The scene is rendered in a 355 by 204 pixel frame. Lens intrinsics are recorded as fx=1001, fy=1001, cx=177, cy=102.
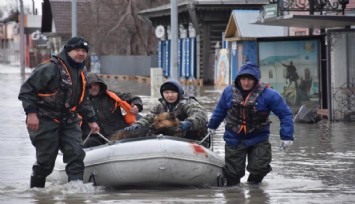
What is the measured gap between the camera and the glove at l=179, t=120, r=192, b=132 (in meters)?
11.3

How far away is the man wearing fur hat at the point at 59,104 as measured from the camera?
10.2 meters

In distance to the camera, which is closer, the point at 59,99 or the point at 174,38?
the point at 59,99

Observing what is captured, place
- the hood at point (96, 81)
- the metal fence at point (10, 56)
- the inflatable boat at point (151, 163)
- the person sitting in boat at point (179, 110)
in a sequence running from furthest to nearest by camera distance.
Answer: the metal fence at point (10, 56) → the hood at point (96, 81) → the person sitting in boat at point (179, 110) → the inflatable boat at point (151, 163)

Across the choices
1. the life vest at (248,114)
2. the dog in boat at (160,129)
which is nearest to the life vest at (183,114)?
the dog in boat at (160,129)

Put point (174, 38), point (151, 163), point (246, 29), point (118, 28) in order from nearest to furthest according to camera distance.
→ 1. point (151, 163)
2. point (174, 38)
3. point (246, 29)
4. point (118, 28)

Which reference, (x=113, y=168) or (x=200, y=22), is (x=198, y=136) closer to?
(x=113, y=168)

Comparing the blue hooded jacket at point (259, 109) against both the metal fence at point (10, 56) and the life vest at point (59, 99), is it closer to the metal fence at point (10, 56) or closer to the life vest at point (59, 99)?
the life vest at point (59, 99)

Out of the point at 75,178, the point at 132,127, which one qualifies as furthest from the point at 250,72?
the point at 75,178

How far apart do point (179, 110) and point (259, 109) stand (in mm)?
1062

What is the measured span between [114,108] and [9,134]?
755 cm

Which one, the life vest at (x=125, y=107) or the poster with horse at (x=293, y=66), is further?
the poster with horse at (x=293, y=66)

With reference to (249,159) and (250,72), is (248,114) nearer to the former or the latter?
(250,72)

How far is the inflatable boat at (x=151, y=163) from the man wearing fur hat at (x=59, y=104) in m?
0.42

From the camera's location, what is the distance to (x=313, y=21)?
859 inches
